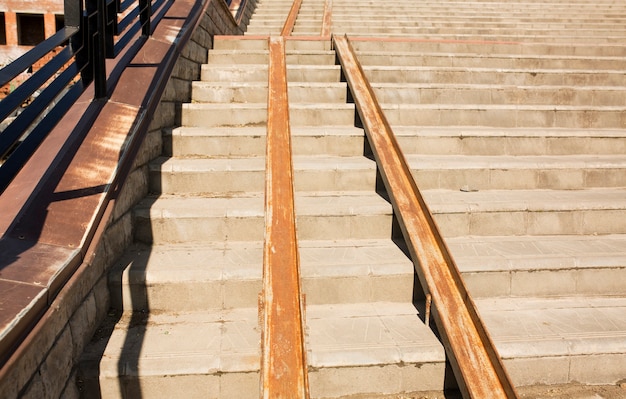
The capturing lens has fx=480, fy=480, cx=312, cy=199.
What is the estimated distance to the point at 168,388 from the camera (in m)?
2.46

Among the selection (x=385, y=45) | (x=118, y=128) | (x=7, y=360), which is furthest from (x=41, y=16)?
(x=7, y=360)

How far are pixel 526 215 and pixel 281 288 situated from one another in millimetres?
2111

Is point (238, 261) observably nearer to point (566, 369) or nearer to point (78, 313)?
point (78, 313)

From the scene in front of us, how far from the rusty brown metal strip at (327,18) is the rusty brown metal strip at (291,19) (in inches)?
21.7

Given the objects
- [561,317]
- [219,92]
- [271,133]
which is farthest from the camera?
[219,92]

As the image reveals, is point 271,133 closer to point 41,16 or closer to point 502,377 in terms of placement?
point 502,377

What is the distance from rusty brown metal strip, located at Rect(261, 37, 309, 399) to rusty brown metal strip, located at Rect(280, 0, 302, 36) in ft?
14.5

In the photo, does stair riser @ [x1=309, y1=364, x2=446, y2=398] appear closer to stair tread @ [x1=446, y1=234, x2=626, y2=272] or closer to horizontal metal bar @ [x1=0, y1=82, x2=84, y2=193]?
stair tread @ [x1=446, y1=234, x2=626, y2=272]

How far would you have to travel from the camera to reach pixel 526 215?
363 cm

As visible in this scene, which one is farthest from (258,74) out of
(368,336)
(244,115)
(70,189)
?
(368,336)

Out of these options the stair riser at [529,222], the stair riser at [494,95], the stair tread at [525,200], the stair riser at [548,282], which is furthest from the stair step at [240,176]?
the stair riser at [494,95]

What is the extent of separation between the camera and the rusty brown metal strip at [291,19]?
7.96m

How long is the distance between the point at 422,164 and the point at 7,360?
326 cm

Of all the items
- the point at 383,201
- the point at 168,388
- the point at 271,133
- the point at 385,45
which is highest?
the point at 385,45
